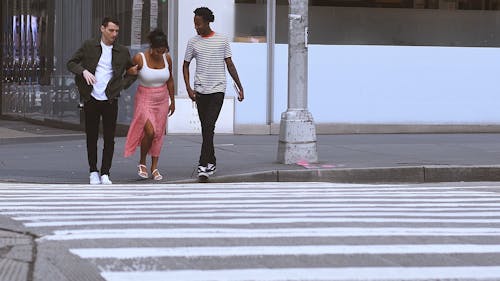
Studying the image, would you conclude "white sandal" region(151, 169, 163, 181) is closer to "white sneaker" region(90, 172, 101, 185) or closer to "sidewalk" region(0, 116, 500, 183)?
"sidewalk" region(0, 116, 500, 183)

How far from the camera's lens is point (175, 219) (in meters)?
6.63

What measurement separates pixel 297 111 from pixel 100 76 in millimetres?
3077

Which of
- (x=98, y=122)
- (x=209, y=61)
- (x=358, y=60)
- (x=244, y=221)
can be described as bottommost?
(x=244, y=221)

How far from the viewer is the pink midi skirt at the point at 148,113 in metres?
10.1

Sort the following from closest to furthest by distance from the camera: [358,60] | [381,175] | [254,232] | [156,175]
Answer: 1. [254,232]
2. [156,175]
3. [381,175]
4. [358,60]

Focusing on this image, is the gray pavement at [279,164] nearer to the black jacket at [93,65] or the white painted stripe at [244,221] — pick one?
the black jacket at [93,65]

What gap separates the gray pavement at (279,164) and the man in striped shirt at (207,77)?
384 mm

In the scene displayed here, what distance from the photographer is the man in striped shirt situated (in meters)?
10.2

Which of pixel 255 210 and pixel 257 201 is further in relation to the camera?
pixel 257 201

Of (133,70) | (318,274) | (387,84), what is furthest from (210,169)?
(387,84)

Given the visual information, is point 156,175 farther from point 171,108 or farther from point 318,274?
point 318,274

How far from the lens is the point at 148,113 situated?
1009 cm

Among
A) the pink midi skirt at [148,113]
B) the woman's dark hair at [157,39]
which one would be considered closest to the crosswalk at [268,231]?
the pink midi skirt at [148,113]

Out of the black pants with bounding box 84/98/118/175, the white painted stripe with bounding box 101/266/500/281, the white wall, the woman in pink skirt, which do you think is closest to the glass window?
the white wall
